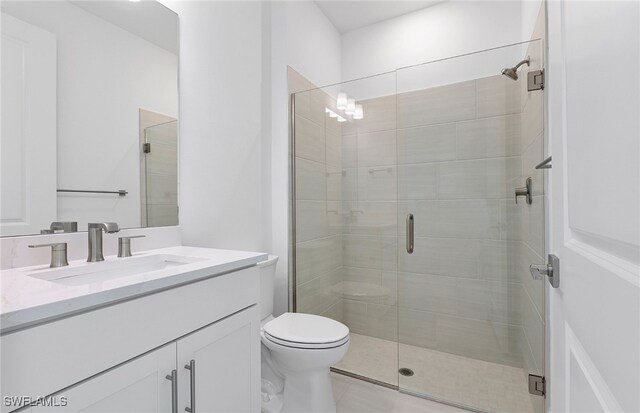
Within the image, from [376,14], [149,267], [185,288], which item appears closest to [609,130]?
[185,288]

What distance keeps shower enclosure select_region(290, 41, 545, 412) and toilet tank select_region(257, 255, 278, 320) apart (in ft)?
1.10

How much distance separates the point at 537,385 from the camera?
4.97 ft

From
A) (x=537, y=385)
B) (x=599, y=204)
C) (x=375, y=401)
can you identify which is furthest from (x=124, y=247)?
(x=537, y=385)

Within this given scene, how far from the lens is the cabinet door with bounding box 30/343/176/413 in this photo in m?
0.77

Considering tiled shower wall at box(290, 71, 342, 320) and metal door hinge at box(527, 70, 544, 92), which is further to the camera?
tiled shower wall at box(290, 71, 342, 320)

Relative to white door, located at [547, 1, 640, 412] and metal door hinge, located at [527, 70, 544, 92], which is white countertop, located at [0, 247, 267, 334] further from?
metal door hinge, located at [527, 70, 544, 92]

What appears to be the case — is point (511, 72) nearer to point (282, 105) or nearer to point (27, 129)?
point (282, 105)

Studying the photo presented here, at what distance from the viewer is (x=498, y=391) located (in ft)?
5.64

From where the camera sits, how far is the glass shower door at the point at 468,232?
1.73 meters

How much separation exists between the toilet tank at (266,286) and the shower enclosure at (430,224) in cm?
33

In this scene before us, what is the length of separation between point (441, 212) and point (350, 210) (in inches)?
24.5

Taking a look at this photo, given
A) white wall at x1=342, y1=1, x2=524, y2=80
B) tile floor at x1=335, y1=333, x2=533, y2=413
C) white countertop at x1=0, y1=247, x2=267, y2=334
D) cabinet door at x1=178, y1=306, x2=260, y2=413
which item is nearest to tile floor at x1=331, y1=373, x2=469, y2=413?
tile floor at x1=335, y1=333, x2=533, y2=413

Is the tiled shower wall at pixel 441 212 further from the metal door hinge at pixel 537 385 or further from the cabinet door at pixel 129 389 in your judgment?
the cabinet door at pixel 129 389

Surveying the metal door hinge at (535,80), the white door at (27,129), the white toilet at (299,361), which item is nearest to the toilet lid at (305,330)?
the white toilet at (299,361)
